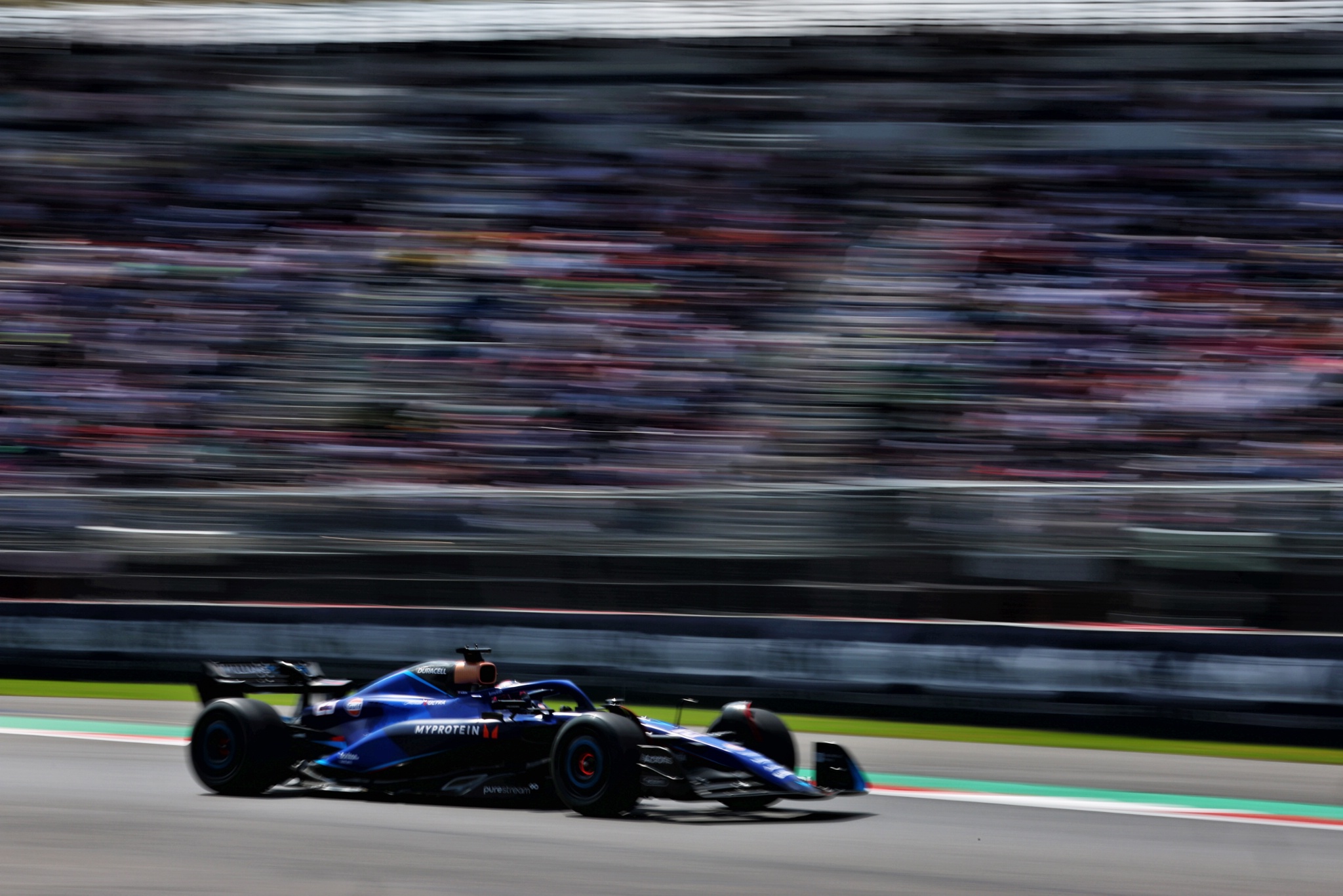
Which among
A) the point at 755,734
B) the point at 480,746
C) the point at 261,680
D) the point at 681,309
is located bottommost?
the point at 480,746

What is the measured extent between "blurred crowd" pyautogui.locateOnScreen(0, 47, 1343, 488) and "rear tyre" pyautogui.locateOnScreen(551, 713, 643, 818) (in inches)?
264

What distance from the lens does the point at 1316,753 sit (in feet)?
30.0

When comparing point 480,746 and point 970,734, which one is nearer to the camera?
point 480,746

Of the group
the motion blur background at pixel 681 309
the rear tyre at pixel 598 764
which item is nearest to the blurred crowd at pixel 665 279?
the motion blur background at pixel 681 309

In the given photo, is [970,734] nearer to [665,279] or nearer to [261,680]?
[261,680]

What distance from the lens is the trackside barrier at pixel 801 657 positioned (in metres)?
9.46

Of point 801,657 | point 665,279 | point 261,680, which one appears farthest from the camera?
point 665,279

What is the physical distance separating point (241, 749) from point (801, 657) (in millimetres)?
4182

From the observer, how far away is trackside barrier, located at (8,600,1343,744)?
31.0 feet

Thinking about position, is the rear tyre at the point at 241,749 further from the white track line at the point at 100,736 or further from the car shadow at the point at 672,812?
the white track line at the point at 100,736

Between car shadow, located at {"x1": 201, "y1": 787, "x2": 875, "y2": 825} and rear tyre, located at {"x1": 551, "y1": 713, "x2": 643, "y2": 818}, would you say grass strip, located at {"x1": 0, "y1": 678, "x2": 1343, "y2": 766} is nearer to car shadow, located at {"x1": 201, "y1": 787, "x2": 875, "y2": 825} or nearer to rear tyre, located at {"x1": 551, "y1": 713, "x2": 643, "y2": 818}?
car shadow, located at {"x1": 201, "y1": 787, "x2": 875, "y2": 825}

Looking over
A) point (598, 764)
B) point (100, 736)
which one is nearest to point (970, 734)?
point (598, 764)

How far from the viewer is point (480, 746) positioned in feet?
24.2

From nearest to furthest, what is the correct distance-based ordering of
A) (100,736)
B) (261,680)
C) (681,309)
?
(261,680) → (100,736) → (681,309)
